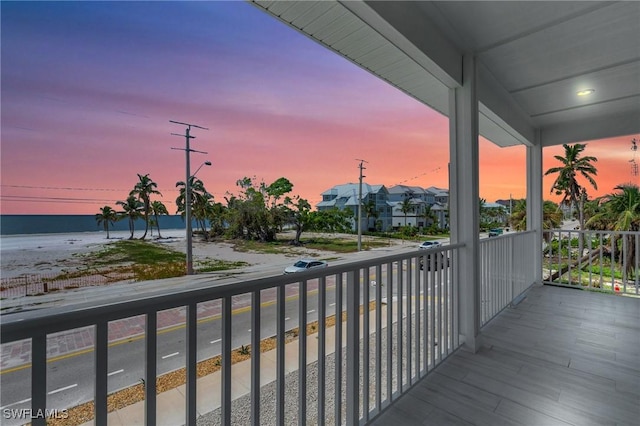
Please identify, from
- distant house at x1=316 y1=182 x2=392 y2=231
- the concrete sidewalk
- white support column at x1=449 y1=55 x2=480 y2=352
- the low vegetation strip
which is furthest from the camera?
white support column at x1=449 y1=55 x2=480 y2=352

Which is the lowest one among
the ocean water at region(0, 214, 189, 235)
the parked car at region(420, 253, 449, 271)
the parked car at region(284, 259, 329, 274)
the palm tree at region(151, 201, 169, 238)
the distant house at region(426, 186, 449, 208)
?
the parked car at region(420, 253, 449, 271)

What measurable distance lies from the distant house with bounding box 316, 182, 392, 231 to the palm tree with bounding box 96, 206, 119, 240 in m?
1.06

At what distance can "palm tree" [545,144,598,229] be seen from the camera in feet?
37.7

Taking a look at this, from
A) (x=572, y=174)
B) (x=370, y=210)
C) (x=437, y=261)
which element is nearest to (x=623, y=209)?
(x=572, y=174)

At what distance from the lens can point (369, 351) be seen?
5.38 ft

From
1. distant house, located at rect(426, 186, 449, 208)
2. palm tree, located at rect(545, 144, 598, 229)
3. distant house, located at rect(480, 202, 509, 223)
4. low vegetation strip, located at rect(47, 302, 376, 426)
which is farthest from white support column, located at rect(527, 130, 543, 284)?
palm tree, located at rect(545, 144, 598, 229)

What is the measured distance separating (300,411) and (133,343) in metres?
0.74

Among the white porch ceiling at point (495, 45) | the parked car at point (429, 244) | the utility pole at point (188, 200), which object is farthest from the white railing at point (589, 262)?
the utility pole at point (188, 200)

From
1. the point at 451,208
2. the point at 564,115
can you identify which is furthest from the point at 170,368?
the point at 564,115

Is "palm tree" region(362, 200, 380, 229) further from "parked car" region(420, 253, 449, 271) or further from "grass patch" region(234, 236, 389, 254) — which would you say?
"parked car" region(420, 253, 449, 271)

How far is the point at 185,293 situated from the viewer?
2.99 ft

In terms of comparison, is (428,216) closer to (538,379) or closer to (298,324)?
(538,379)

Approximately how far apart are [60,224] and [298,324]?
103 cm

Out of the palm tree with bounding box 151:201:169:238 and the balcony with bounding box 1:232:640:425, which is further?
the palm tree with bounding box 151:201:169:238
